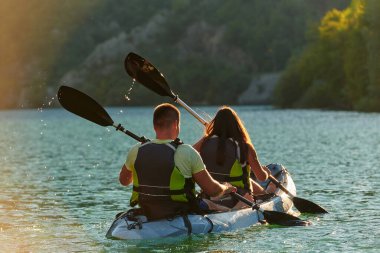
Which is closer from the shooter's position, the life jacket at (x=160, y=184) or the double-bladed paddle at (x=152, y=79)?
the life jacket at (x=160, y=184)

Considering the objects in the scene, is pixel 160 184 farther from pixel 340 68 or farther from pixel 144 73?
pixel 340 68

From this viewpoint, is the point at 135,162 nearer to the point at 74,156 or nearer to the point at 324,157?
the point at 324,157

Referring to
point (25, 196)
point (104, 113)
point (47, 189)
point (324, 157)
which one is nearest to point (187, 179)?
point (104, 113)

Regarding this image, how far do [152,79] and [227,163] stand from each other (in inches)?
117

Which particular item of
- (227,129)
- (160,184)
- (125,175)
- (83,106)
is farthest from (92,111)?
(160,184)

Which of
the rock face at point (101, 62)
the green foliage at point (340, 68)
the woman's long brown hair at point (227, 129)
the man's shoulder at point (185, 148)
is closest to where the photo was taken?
the man's shoulder at point (185, 148)

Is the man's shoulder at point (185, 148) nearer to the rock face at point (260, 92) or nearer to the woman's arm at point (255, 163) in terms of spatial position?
the woman's arm at point (255, 163)

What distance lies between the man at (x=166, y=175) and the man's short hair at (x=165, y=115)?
9 centimetres

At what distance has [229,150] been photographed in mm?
14828

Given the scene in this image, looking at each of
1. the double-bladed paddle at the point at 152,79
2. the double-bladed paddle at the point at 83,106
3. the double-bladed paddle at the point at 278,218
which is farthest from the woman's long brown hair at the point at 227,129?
the double-bladed paddle at the point at 152,79

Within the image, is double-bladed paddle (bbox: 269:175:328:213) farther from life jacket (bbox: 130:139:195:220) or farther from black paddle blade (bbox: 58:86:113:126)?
life jacket (bbox: 130:139:195:220)

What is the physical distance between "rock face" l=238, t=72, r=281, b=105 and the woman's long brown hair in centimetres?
14702

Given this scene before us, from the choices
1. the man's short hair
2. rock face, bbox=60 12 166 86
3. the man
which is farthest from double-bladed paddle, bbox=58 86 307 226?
rock face, bbox=60 12 166 86

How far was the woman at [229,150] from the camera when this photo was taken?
14633 mm
